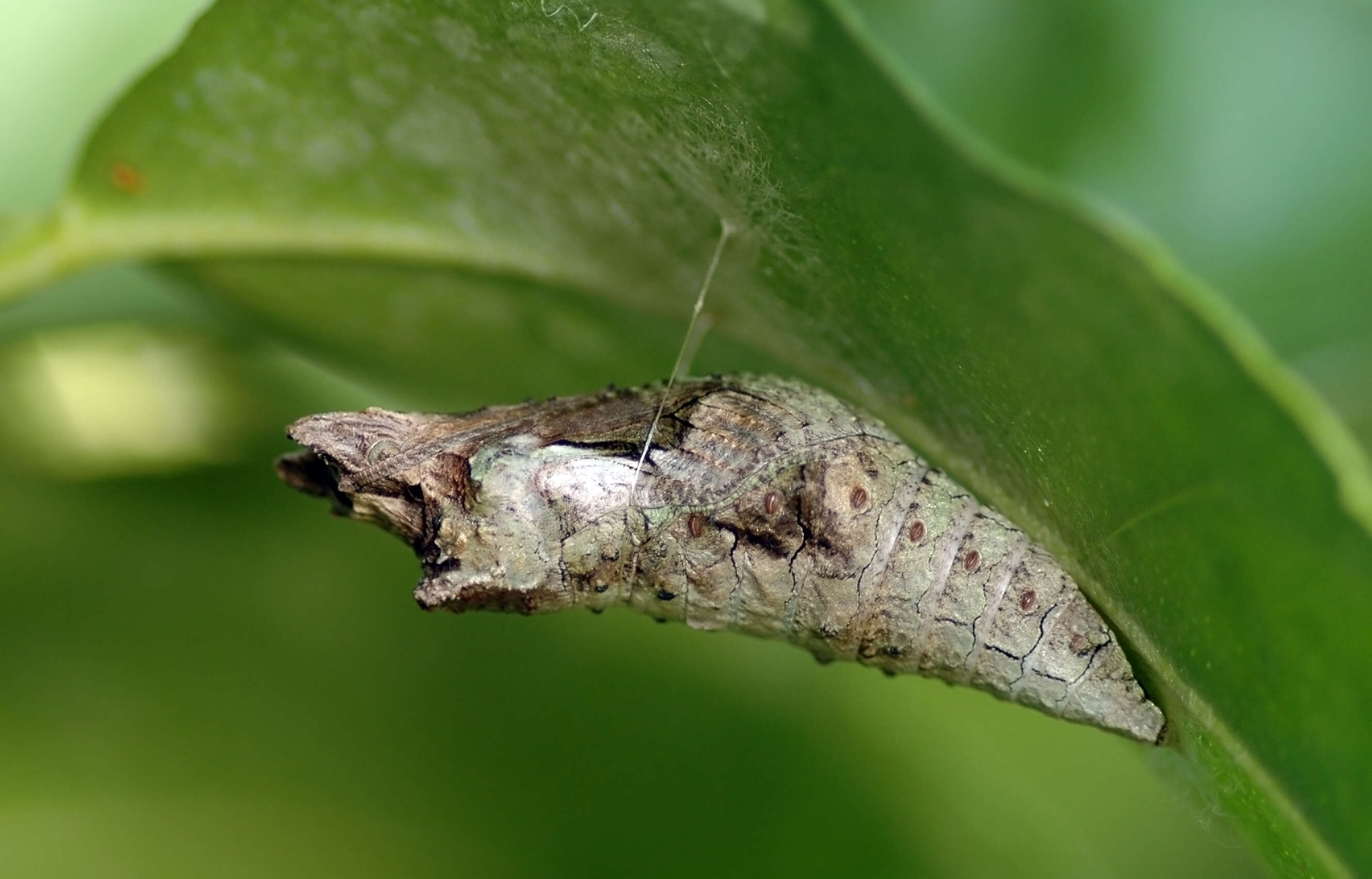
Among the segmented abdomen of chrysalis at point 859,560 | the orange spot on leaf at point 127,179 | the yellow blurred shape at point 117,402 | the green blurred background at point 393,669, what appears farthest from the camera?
the yellow blurred shape at point 117,402

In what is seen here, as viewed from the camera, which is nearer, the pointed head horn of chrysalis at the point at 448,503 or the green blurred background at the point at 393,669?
the pointed head horn of chrysalis at the point at 448,503

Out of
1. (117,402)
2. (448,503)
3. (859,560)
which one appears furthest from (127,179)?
(859,560)

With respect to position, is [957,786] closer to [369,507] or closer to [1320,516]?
[1320,516]

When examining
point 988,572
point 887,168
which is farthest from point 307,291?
point 988,572

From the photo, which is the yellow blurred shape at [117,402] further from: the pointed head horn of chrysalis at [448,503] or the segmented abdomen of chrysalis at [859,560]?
the segmented abdomen of chrysalis at [859,560]

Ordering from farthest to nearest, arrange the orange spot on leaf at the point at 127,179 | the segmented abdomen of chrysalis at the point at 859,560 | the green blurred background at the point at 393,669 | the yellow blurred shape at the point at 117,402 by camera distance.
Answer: the yellow blurred shape at the point at 117,402
the green blurred background at the point at 393,669
the orange spot on leaf at the point at 127,179
the segmented abdomen of chrysalis at the point at 859,560

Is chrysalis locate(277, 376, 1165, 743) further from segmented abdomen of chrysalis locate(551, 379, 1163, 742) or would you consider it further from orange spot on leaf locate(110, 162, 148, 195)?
orange spot on leaf locate(110, 162, 148, 195)

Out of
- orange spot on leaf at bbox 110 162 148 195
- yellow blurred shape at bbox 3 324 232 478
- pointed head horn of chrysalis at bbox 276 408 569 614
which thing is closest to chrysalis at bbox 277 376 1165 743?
pointed head horn of chrysalis at bbox 276 408 569 614

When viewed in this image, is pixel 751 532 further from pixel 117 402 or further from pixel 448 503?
pixel 117 402

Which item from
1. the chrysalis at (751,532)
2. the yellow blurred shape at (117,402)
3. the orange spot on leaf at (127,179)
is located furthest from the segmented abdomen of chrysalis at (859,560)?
the yellow blurred shape at (117,402)
